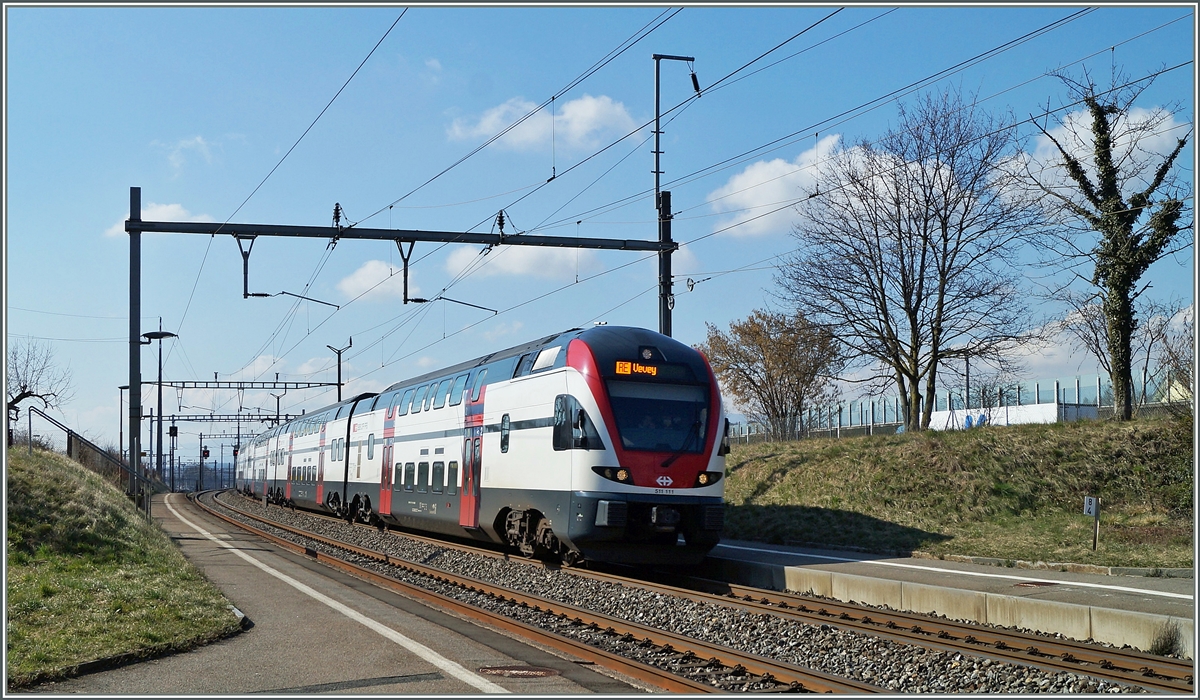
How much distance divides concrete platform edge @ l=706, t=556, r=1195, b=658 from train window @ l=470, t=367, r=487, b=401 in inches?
246

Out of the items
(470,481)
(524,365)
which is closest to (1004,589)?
(524,365)

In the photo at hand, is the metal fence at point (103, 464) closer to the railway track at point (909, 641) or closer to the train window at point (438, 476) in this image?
the train window at point (438, 476)

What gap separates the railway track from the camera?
8602mm

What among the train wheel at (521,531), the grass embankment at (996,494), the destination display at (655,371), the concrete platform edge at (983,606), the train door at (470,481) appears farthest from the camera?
the train door at (470,481)

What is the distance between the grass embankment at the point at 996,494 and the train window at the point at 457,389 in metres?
7.06

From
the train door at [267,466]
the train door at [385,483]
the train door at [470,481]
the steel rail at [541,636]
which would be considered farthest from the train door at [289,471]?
the train door at [470,481]

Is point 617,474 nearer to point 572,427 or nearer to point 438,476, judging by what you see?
point 572,427

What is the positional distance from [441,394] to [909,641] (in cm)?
1427

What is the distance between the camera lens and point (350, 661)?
8.84 metres

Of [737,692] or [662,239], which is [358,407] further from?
[737,692]

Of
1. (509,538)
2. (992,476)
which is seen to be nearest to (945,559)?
(992,476)

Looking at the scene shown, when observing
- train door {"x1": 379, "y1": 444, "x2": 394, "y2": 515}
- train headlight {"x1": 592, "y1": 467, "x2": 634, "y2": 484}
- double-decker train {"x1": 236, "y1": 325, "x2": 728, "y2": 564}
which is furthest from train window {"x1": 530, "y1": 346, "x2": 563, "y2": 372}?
train door {"x1": 379, "y1": 444, "x2": 394, "y2": 515}

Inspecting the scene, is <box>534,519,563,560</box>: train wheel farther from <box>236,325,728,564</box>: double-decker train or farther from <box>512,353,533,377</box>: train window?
<box>512,353,533,377</box>: train window

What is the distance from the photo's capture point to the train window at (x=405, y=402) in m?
25.6
